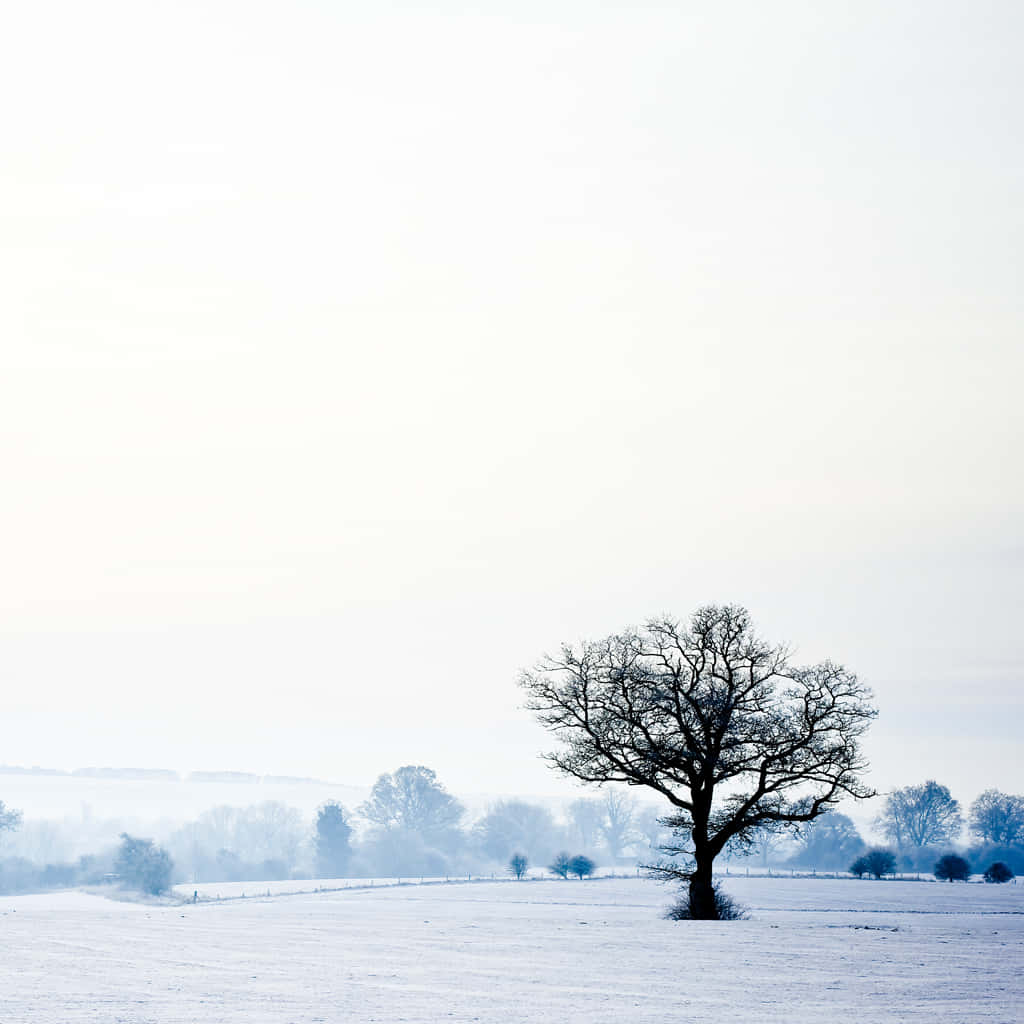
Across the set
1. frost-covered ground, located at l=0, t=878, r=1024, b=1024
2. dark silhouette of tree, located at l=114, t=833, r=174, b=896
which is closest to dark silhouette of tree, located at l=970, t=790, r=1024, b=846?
dark silhouette of tree, located at l=114, t=833, r=174, b=896

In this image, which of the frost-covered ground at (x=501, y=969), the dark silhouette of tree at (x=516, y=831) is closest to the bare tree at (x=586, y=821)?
the dark silhouette of tree at (x=516, y=831)

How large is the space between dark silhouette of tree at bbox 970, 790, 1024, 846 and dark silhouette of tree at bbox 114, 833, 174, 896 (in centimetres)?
9724

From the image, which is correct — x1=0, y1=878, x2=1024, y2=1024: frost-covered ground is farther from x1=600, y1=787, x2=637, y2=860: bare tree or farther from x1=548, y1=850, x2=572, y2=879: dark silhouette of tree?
x1=600, y1=787, x2=637, y2=860: bare tree

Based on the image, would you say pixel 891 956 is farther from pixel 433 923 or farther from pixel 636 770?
pixel 433 923

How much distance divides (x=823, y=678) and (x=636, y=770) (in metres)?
6.25

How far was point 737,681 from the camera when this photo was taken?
3869 cm

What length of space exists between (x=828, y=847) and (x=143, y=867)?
275 ft

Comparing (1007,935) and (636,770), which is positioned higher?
(636,770)

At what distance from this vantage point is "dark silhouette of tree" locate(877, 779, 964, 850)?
6206 inches

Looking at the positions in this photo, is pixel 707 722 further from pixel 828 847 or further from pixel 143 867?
pixel 828 847

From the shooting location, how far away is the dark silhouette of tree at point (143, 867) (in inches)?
4063

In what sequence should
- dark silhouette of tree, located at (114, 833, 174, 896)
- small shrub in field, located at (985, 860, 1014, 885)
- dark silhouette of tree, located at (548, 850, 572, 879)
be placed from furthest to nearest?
dark silhouette of tree, located at (548, 850, 572, 879)
dark silhouette of tree, located at (114, 833, 174, 896)
small shrub in field, located at (985, 860, 1014, 885)

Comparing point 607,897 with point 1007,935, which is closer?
point 1007,935

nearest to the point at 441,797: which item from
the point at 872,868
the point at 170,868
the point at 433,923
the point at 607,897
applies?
the point at 170,868
